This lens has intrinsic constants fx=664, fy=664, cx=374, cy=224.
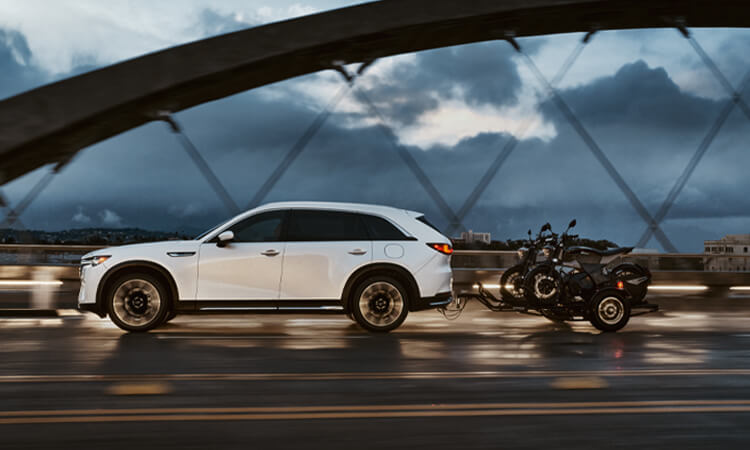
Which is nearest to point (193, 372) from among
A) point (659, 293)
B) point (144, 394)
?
point (144, 394)

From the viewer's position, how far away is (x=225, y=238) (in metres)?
9.02

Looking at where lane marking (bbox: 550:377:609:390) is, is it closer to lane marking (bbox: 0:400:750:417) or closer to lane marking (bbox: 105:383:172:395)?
lane marking (bbox: 0:400:750:417)

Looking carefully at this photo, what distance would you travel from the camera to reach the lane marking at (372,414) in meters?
4.56

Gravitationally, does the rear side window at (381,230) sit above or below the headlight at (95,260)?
above

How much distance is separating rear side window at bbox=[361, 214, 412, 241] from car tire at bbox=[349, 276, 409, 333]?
1.91 feet

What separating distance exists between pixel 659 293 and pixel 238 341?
9868 millimetres

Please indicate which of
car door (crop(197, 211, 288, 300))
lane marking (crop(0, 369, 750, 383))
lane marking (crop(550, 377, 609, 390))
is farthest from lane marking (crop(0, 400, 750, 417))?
car door (crop(197, 211, 288, 300))

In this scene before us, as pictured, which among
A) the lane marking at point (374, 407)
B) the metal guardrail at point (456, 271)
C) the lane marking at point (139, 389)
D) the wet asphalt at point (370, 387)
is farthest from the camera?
the metal guardrail at point (456, 271)

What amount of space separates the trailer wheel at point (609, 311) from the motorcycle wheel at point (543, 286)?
0.55 metres

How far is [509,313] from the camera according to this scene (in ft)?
39.3

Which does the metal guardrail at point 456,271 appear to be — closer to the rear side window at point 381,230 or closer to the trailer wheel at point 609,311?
the trailer wheel at point 609,311

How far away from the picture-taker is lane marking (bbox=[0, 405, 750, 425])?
4562 mm

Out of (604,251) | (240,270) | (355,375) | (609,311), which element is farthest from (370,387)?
(604,251)

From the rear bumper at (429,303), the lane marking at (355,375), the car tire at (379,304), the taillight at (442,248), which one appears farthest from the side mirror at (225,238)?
the lane marking at (355,375)
